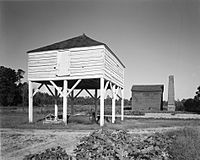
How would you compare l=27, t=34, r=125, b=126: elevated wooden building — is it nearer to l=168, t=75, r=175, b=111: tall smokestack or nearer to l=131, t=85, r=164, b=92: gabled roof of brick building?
l=168, t=75, r=175, b=111: tall smokestack

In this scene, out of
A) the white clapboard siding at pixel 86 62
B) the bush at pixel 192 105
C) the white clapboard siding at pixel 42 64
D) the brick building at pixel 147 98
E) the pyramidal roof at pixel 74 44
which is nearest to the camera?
the white clapboard siding at pixel 86 62

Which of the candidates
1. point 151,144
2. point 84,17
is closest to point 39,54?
point 84,17

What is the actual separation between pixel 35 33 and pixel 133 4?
4.13 metres

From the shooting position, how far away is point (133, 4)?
23.0ft

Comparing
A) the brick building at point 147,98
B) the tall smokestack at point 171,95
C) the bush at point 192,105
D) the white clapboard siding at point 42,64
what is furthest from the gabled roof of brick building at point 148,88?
the white clapboard siding at point 42,64

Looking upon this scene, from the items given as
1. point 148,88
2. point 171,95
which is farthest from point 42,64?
point 148,88

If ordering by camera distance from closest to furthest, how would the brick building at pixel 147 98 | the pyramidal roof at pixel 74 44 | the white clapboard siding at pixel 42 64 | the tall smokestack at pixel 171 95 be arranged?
the pyramidal roof at pixel 74 44
the white clapboard siding at pixel 42 64
the tall smokestack at pixel 171 95
the brick building at pixel 147 98

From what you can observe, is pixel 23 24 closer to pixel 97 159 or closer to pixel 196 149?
pixel 97 159

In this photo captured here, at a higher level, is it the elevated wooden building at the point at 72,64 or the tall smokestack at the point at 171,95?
the elevated wooden building at the point at 72,64

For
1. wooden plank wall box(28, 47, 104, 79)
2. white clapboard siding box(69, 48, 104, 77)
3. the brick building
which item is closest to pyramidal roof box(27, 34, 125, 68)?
wooden plank wall box(28, 47, 104, 79)

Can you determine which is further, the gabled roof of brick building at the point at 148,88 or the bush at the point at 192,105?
the gabled roof of brick building at the point at 148,88

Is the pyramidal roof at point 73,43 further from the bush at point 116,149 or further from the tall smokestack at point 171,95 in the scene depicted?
the tall smokestack at point 171,95

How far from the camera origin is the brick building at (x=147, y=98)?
1809 inches

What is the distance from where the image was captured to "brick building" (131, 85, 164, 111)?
4594 centimetres
